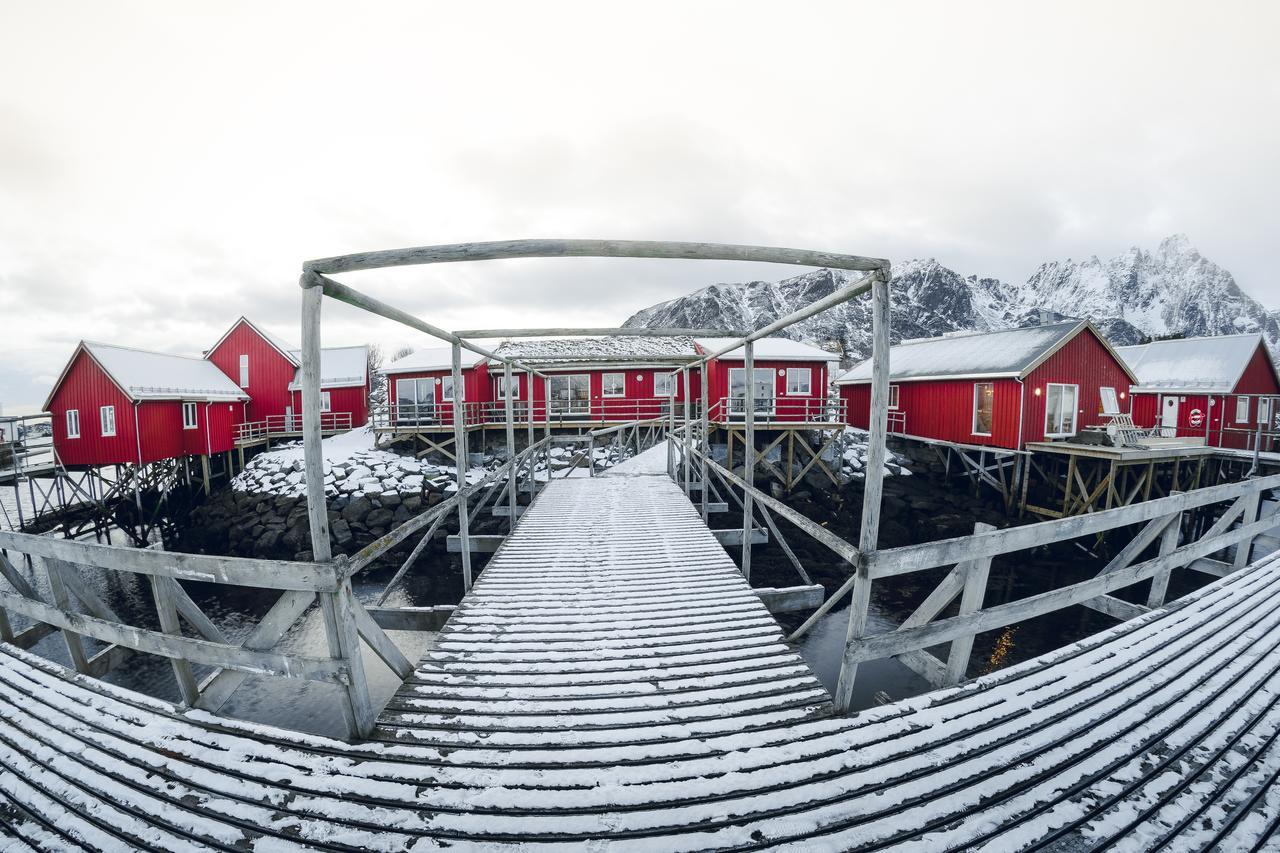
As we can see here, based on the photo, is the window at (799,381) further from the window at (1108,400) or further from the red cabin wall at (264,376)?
the red cabin wall at (264,376)

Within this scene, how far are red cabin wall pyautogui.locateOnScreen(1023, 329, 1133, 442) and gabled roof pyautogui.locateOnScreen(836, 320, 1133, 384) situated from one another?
29cm

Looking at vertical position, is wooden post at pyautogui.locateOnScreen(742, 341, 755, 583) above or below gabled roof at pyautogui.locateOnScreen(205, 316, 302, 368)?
below

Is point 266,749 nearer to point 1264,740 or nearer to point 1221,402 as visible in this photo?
point 1264,740

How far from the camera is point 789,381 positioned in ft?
69.9

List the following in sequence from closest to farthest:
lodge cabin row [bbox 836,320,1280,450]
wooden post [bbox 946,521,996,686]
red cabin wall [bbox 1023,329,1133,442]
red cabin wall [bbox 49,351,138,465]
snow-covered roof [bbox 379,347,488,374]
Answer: wooden post [bbox 946,521,996,686], red cabin wall [bbox 1023,329,1133,442], lodge cabin row [bbox 836,320,1280,450], red cabin wall [bbox 49,351,138,465], snow-covered roof [bbox 379,347,488,374]

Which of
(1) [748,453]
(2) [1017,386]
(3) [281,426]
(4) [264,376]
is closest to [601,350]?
(1) [748,453]

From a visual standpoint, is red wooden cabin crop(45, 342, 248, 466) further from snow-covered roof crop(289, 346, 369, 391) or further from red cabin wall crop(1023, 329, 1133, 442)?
red cabin wall crop(1023, 329, 1133, 442)

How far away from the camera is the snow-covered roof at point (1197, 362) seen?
2075 centimetres

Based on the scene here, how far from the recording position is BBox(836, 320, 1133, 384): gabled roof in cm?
1728

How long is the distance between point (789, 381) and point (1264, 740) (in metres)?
19.2

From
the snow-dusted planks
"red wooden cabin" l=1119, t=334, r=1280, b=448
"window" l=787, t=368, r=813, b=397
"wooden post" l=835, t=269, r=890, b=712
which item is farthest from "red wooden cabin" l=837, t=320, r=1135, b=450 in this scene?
"wooden post" l=835, t=269, r=890, b=712

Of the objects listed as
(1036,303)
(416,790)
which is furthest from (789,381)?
(1036,303)

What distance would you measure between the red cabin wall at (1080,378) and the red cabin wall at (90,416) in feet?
110

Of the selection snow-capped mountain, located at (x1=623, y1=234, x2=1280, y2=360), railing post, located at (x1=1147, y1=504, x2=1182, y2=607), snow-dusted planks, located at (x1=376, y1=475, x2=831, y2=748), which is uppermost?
snow-capped mountain, located at (x1=623, y1=234, x2=1280, y2=360)
